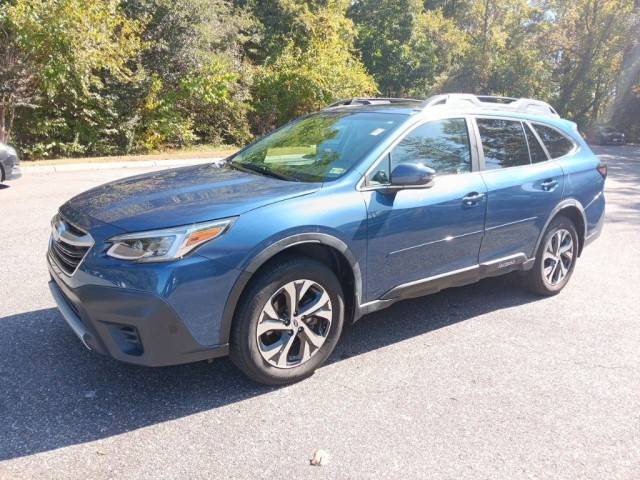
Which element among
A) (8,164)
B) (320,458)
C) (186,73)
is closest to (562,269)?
(320,458)

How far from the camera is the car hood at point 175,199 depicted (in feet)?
9.82

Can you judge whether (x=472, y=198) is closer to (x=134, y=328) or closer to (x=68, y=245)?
(x=134, y=328)

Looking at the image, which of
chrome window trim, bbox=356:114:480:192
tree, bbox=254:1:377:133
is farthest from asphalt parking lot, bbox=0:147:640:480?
tree, bbox=254:1:377:133

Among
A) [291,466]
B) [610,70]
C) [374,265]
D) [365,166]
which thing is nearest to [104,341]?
[291,466]

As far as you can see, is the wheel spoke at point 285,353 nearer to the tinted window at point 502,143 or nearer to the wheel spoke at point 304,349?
the wheel spoke at point 304,349

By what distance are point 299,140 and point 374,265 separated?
131 centimetres

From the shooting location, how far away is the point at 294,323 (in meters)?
3.29

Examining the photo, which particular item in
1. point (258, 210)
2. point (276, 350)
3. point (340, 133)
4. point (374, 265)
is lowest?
point (276, 350)

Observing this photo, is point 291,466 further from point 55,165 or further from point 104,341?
point 55,165

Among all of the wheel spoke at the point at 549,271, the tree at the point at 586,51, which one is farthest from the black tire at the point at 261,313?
A: the tree at the point at 586,51

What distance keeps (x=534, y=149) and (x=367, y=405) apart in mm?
2882

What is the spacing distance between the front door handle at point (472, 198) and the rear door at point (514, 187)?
0.36ft

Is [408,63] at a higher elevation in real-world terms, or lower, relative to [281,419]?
higher

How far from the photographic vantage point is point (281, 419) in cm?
300
